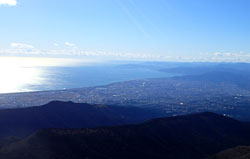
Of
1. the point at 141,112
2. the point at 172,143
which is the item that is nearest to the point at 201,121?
the point at 172,143

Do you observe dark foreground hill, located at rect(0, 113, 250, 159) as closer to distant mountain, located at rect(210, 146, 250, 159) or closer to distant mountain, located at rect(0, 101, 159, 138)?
distant mountain, located at rect(210, 146, 250, 159)

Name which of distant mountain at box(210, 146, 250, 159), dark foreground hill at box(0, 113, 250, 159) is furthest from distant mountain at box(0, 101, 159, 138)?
distant mountain at box(210, 146, 250, 159)

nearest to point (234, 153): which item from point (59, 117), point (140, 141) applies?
point (140, 141)

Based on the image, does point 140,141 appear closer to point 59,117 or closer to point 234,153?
point 234,153

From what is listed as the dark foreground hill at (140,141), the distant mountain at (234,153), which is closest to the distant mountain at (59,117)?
the dark foreground hill at (140,141)

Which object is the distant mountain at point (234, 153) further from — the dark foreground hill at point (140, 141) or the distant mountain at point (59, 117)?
the distant mountain at point (59, 117)

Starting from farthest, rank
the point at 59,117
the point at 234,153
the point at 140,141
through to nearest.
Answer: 1. the point at 59,117
2. the point at 140,141
3. the point at 234,153
